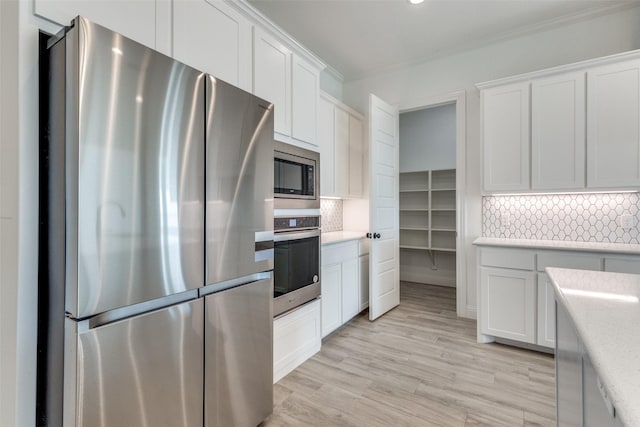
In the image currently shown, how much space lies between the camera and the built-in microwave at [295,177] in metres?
2.06

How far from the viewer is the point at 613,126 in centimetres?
251

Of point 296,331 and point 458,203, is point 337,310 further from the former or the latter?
point 458,203

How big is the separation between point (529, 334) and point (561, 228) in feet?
3.64

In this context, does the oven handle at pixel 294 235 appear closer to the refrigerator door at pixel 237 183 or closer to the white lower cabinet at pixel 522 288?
the refrigerator door at pixel 237 183

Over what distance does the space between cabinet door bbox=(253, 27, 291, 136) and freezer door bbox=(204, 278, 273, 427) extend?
1181 mm

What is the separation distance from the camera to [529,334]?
2.59m

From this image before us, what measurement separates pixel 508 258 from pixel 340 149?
1.98 m

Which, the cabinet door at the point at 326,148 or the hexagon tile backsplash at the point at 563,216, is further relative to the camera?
the cabinet door at the point at 326,148

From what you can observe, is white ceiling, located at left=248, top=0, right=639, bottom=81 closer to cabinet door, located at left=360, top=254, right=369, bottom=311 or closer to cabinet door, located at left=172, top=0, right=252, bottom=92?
cabinet door, located at left=172, top=0, right=252, bottom=92

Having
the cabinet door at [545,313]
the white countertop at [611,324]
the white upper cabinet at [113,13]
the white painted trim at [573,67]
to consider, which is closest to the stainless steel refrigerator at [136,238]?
the white upper cabinet at [113,13]

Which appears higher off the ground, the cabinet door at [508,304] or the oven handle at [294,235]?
the oven handle at [294,235]

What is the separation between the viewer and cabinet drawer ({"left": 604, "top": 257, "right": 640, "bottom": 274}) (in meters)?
2.22

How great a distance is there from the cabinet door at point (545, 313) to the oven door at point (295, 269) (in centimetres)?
188

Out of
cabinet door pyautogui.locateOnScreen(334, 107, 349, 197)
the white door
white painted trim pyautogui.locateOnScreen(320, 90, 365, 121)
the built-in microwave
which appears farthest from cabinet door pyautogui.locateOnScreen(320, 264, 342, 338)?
white painted trim pyautogui.locateOnScreen(320, 90, 365, 121)
